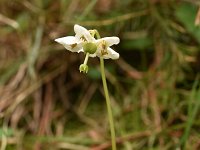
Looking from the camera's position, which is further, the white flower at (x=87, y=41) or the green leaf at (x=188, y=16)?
the green leaf at (x=188, y=16)

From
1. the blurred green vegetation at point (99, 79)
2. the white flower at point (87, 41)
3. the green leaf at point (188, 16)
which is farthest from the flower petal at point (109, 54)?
the green leaf at point (188, 16)

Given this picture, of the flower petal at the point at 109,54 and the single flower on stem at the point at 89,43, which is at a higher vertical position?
the single flower on stem at the point at 89,43

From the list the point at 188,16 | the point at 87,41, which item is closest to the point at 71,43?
the point at 87,41

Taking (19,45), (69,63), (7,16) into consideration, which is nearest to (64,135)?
(69,63)

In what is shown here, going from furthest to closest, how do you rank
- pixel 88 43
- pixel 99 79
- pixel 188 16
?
pixel 99 79, pixel 188 16, pixel 88 43

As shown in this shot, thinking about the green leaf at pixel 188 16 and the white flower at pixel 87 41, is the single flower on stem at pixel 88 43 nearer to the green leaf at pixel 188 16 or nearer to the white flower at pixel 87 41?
the white flower at pixel 87 41

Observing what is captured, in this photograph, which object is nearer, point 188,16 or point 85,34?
point 85,34

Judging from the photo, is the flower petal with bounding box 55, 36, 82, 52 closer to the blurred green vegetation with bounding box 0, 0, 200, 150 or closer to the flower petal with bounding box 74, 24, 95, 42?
the flower petal with bounding box 74, 24, 95, 42

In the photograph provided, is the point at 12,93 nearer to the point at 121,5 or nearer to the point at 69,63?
the point at 69,63

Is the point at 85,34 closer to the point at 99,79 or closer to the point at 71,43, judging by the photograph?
the point at 71,43
